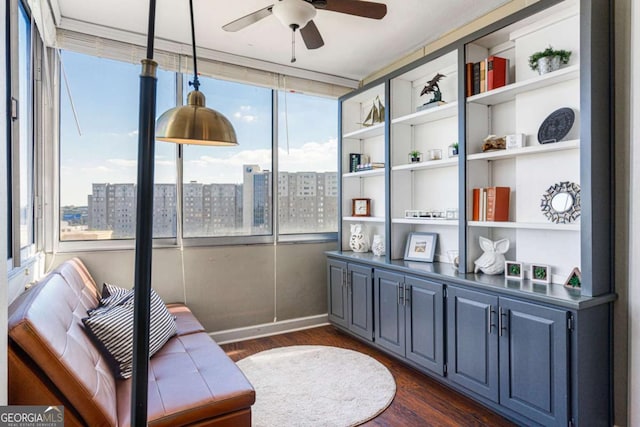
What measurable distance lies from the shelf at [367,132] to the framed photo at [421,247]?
1.06 m

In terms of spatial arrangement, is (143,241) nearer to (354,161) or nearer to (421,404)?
(421,404)

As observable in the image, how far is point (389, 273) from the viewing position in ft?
9.80

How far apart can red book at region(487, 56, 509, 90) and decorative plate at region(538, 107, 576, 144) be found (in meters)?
0.41

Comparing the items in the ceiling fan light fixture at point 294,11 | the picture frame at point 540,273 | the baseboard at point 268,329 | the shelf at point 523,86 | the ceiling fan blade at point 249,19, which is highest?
the ceiling fan blade at point 249,19

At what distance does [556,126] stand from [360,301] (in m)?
2.04

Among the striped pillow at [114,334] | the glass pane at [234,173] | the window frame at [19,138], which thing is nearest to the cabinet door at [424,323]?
the glass pane at [234,173]

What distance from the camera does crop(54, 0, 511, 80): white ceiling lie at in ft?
8.49

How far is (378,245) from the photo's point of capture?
3.52 metres

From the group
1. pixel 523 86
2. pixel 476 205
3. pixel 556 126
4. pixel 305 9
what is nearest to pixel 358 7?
pixel 305 9

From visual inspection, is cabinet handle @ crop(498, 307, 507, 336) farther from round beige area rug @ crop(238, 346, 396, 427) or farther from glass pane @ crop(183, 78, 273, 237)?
glass pane @ crop(183, 78, 273, 237)

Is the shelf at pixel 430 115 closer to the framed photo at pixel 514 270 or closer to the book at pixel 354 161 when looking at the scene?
the book at pixel 354 161

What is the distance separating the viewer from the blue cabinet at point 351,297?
322 centimetres

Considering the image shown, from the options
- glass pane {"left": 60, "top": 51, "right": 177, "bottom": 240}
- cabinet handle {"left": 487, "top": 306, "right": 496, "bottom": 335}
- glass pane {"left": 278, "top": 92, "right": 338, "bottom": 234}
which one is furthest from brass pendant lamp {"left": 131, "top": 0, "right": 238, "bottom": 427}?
glass pane {"left": 278, "top": 92, "right": 338, "bottom": 234}

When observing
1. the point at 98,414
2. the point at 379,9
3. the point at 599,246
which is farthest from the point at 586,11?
the point at 98,414
